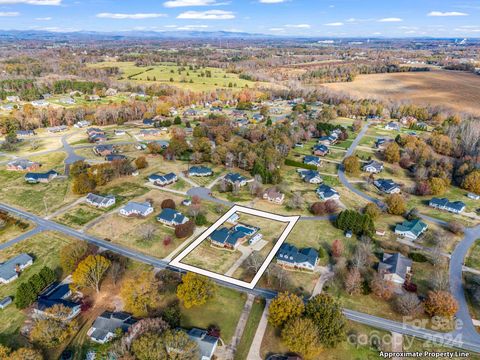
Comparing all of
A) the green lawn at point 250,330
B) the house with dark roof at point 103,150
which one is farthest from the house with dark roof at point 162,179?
the green lawn at point 250,330

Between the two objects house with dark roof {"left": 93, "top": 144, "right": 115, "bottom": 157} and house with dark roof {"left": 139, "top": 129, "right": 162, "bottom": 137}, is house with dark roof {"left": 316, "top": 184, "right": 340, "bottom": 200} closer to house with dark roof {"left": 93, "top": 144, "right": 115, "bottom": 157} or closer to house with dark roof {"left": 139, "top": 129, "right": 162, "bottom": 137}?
house with dark roof {"left": 93, "top": 144, "right": 115, "bottom": 157}

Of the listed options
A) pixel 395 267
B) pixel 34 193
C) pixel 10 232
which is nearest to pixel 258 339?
pixel 395 267

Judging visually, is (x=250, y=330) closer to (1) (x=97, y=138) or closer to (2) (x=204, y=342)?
(2) (x=204, y=342)

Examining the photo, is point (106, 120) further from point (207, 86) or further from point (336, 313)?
point (336, 313)

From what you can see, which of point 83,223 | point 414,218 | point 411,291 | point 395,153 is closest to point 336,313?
point 411,291

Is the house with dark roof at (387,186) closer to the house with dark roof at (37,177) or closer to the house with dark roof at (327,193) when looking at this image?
the house with dark roof at (327,193)

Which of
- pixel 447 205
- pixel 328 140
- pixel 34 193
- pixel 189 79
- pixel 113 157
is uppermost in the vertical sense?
pixel 189 79
